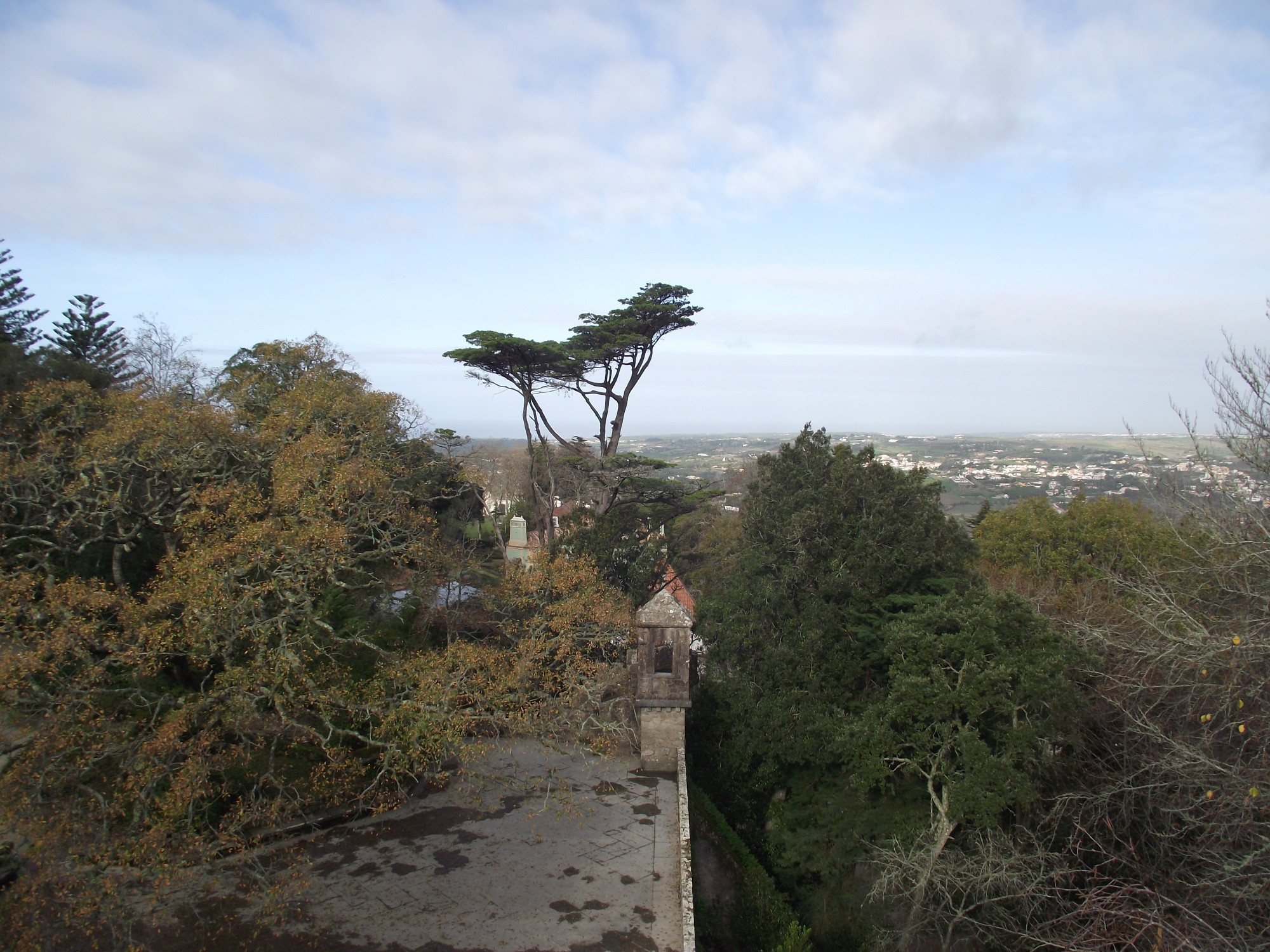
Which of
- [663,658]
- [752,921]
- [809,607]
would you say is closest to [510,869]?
[752,921]

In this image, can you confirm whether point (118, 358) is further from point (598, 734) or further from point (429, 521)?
point (598, 734)

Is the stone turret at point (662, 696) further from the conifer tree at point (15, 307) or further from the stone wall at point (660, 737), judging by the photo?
the conifer tree at point (15, 307)

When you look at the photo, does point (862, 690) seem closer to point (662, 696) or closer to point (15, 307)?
point (662, 696)

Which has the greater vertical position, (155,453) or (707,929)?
(155,453)

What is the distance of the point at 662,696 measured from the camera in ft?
35.1

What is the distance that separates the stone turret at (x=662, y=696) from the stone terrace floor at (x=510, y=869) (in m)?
0.41

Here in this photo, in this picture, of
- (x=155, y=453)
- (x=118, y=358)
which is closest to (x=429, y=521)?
(x=155, y=453)

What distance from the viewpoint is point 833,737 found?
→ 1087cm

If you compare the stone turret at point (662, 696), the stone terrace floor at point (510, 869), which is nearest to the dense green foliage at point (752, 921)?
the stone terrace floor at point (510, 869)

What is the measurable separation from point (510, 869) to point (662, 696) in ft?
11.3

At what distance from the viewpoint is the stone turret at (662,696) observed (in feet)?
34.9

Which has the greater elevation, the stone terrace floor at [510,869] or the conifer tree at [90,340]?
the conifer tree at [90,340]

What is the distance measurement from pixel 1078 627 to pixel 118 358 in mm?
22421

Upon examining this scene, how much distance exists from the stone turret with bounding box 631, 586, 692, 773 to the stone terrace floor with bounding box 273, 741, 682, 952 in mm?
413
